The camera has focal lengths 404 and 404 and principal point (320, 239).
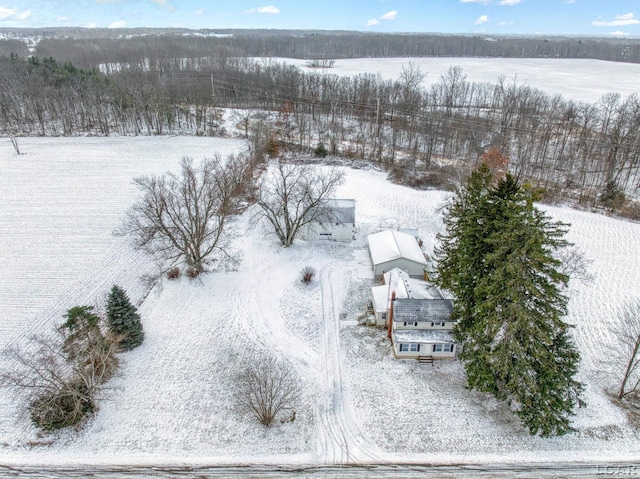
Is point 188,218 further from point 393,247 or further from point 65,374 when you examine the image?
point 393,247

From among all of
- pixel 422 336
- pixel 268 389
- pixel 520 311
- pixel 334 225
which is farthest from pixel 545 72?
pixel 268 389

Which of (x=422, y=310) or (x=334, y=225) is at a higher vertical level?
(x=334, y=225)

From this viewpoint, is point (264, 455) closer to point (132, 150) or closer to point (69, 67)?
point (132, 150)

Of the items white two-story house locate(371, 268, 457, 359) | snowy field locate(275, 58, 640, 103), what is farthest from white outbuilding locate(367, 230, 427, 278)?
snowy field locate(275, 58, 640, 103)

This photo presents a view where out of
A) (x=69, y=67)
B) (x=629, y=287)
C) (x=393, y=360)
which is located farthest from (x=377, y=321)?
(x=69, y=67)

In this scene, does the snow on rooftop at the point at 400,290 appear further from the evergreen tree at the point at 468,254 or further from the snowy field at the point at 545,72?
the snowy field at the point at 545,72

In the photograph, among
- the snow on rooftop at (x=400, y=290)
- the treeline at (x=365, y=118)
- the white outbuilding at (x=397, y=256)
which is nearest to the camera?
the snow on rooftop at (x=400, y=290)

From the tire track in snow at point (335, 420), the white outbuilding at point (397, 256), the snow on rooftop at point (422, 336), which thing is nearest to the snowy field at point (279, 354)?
the tire track in snow at point (335, 420)
